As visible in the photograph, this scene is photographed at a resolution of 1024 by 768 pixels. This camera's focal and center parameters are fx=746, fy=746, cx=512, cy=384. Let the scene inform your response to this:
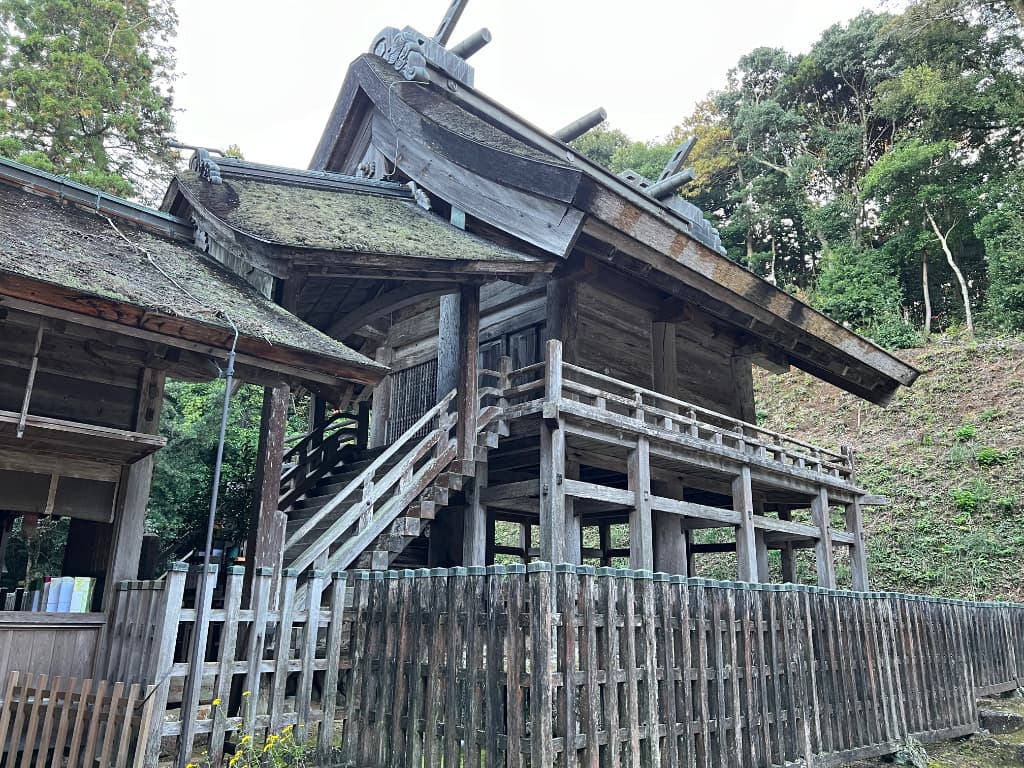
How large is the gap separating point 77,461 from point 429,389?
589 cm

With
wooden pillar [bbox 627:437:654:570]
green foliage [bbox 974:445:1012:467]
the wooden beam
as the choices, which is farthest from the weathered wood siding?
green foliage [bbox 974:445:1012:467]

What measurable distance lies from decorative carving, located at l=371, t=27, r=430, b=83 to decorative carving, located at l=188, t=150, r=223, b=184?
13.2ft

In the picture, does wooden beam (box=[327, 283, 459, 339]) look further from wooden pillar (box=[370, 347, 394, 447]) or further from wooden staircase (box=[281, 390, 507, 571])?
wooden staircase (box=[281, 390, 507, 571])

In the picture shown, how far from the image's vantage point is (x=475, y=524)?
10.5m

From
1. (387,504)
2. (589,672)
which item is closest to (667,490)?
(387,504)

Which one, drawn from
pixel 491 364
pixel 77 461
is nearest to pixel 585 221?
pixel 491 364

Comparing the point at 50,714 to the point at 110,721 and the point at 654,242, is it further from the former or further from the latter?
the point at 654,242

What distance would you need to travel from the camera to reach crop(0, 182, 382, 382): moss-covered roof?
542 cm

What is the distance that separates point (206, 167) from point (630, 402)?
6.05 m

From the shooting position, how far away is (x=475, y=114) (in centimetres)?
1198

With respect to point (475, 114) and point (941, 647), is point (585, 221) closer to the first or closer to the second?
point (475, 114)

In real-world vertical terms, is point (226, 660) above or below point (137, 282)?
below

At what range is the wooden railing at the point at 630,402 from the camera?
9.67 m

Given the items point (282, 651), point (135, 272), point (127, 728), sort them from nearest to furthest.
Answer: point (127, 728), point (282, 651), point (135, 272)
